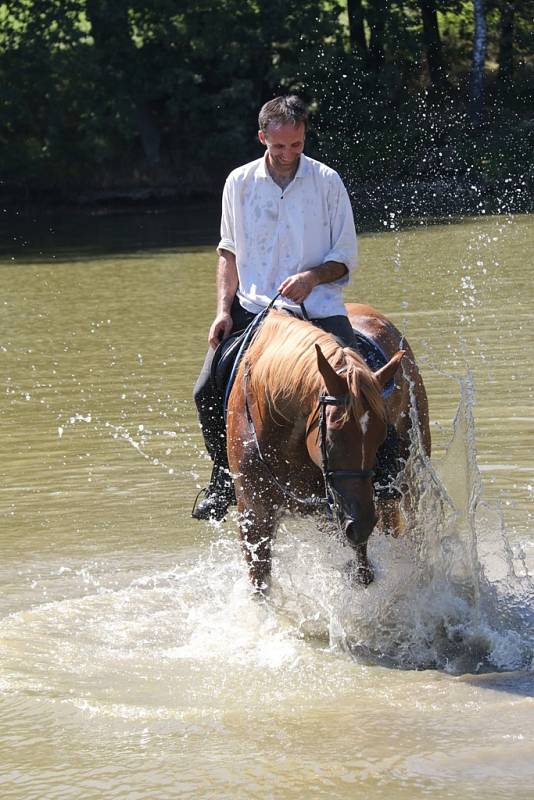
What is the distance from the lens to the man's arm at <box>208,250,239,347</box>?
6457mm

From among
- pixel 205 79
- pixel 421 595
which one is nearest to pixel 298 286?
pixel 421 595

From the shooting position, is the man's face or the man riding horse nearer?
the man's face

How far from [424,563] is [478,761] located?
1.62 m

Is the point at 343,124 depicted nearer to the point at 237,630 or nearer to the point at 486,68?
the point at 486,68

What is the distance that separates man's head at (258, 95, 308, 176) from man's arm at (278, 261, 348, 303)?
515mm

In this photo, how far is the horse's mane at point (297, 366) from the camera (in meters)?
5.27

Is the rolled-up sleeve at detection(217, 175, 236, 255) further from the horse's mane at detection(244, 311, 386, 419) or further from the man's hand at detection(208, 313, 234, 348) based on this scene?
the horse's mane at detection(244, 311, 386, 419)

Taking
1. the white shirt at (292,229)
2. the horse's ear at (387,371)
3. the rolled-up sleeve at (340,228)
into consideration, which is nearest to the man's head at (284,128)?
the white shirt at (292,229)

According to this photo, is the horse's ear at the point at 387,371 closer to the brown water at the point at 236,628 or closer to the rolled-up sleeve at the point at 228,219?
the brown water at the point at 236,628

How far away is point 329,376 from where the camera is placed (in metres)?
5.21

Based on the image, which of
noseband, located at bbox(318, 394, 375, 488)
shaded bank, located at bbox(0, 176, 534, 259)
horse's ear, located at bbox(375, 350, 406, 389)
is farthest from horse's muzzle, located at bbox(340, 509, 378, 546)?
shaded bank, located at bbox(0, 176, 534, 259)

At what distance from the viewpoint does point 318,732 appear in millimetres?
5242

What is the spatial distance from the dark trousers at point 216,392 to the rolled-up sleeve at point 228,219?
0.91ft

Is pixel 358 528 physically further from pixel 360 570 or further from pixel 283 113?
pixel 283 113
